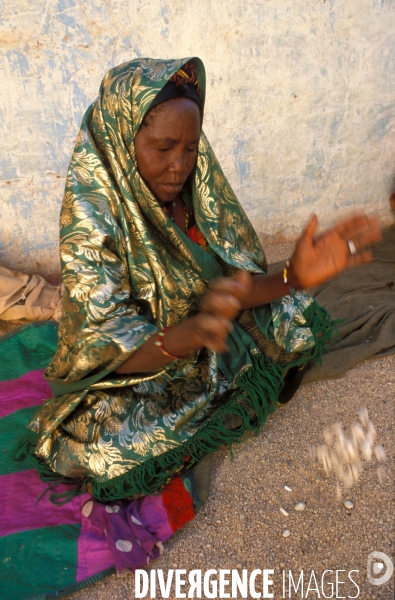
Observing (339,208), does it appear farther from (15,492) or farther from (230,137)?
(15,492)

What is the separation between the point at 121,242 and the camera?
1.86m

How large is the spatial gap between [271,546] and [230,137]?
8.27 ft

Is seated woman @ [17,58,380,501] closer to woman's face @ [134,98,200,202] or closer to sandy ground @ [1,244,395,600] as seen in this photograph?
woman's face @ [134,98,200,202]

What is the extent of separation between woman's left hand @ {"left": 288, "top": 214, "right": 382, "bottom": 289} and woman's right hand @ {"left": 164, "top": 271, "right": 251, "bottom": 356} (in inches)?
8.5

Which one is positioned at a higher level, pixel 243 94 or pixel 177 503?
pixel 243 94

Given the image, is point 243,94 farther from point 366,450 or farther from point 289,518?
point 289,518

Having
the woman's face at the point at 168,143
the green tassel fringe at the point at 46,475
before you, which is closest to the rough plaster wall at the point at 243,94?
the woman's face at the point at 168,143

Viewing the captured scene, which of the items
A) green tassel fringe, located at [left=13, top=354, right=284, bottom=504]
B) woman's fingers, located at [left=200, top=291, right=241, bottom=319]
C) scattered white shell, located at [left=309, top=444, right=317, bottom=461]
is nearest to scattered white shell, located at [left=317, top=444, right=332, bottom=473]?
scattered white shell, located at [left=309, top=444, right=317, bottom=461]

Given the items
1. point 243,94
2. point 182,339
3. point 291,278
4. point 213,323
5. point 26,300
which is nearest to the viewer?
point 213,323

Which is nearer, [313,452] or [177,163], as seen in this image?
[177,163]

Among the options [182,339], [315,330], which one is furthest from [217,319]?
[315,330]

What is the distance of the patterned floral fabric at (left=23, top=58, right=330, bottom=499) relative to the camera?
1.74m

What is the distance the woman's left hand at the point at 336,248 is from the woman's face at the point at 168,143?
0.53 metres

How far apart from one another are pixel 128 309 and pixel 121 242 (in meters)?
0.26
